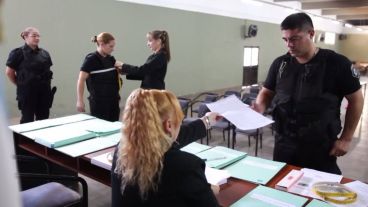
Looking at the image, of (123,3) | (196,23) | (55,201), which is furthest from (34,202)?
(196,23)

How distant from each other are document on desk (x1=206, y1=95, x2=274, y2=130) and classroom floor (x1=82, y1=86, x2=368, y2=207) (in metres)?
1.49

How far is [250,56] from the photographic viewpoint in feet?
35.6

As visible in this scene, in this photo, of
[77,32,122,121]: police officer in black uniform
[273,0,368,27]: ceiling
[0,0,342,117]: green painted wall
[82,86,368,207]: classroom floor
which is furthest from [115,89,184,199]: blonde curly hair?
[273,0,368,27]: ceiling

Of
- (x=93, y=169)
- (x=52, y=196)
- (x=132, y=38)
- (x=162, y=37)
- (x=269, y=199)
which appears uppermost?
(x=132, y=38)

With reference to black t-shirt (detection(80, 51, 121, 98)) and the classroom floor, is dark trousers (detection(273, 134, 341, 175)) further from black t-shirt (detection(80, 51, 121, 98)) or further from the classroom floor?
black t-shirt (detection(80, 51, 121, 98))

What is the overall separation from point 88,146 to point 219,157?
2.98 feet

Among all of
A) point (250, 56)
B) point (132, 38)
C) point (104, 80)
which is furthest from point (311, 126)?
point (250, 56)

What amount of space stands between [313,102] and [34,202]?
5.60ft

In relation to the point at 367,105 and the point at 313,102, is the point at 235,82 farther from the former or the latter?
the point at 313,102

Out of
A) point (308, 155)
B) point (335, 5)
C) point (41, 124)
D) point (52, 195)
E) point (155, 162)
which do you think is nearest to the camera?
point (155, 162)

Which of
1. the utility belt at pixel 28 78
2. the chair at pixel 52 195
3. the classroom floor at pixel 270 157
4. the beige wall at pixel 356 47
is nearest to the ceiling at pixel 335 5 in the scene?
the classroom floor at pixel 270 157

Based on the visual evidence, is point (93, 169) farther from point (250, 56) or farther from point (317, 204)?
point (250, 56)

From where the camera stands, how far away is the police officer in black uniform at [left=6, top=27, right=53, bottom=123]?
3959mm

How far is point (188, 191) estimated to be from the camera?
1.13 metres
